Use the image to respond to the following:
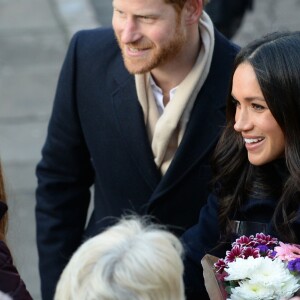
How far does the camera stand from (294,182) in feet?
10.4

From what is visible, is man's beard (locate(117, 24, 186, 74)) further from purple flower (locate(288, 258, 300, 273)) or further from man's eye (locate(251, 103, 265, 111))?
purple flower (locate(288, 258, 300, 273))

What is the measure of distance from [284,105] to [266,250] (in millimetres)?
452

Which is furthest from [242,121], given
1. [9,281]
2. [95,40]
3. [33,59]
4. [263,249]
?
[33,59]

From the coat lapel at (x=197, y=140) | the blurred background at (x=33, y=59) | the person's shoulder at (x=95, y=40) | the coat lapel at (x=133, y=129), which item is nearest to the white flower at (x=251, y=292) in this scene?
the coat lapel at (x=197, y=140)

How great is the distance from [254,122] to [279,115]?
10cm

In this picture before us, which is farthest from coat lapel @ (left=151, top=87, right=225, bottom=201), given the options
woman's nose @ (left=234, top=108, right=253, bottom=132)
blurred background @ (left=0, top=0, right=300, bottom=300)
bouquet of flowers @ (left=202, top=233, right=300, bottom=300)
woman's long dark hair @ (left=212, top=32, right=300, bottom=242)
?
Result: blurred background @ (left=0, top=0, right=300, bottom=300)

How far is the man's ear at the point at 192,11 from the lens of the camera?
153 inches

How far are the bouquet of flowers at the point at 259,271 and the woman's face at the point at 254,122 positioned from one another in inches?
12.4

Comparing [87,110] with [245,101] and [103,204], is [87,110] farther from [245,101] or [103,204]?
[245,101]

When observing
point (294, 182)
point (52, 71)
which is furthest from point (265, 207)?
point (52, 71)

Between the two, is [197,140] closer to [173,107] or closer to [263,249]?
[173,107]

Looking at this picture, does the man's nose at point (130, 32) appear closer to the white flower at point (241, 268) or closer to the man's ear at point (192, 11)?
the man's ear at point (192, 11)

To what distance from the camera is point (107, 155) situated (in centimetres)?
410

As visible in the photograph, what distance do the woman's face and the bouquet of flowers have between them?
32 centimetres
